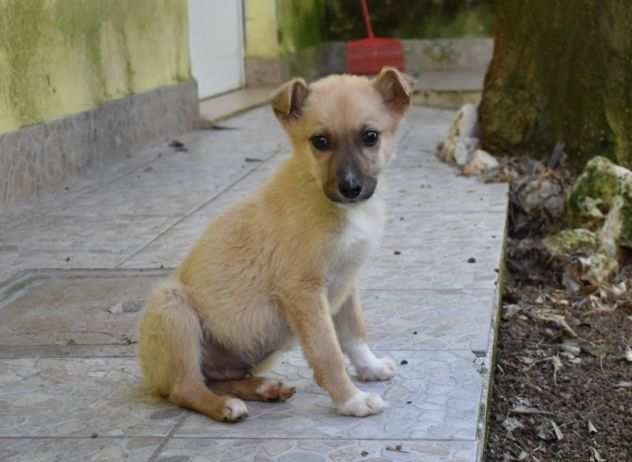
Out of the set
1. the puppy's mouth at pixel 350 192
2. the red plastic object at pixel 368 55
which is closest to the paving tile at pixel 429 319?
the puppy's mouth at pixel 350 192

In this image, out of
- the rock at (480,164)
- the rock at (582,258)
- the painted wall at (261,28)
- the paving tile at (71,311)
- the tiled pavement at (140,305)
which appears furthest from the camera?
the painted wall at (261,28)

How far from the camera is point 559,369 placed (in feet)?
14.1

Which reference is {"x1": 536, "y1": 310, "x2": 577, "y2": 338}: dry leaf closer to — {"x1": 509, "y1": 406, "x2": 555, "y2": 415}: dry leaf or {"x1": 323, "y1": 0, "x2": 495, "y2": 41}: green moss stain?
{"x1": 509, "y1": 406, "x2": 555, "y2": 415}: dry leaf

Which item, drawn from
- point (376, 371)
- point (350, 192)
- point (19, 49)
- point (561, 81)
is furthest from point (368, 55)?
point (350, 192)

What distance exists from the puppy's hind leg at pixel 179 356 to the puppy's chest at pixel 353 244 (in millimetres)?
493

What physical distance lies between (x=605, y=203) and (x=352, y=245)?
9.11 ft

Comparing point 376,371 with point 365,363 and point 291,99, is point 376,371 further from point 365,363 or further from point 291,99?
point 291,99

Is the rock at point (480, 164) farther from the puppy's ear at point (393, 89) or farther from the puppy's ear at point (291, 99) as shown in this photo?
the puppy's ear at point (291, 99)

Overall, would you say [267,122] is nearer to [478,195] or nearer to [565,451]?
[478,195]

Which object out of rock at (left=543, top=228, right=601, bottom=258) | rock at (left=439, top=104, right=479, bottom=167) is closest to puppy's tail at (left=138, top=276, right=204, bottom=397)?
rock at (left=543, top=228, right=601, bottom=258)

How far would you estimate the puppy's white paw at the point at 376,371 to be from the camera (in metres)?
3.64

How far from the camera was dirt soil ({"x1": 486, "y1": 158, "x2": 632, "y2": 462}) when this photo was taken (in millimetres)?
3686

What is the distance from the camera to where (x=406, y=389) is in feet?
11.6

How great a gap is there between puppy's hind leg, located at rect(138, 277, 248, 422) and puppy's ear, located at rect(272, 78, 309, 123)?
0.72m
